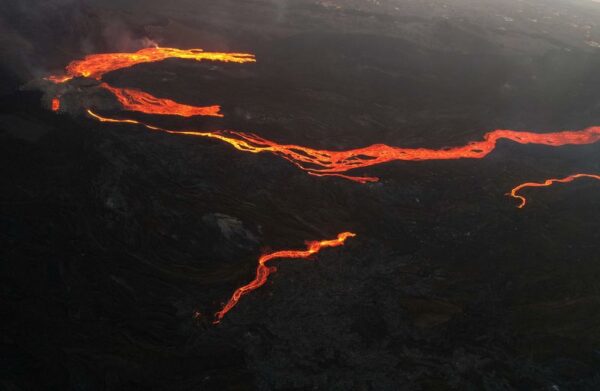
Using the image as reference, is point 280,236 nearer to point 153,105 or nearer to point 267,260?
point 267,260

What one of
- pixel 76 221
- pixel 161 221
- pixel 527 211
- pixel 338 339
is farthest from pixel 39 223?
pixel 527 211

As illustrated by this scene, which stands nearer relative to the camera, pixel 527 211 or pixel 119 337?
pixel 119 337

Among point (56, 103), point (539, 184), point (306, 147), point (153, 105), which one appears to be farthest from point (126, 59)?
point (539, 184)

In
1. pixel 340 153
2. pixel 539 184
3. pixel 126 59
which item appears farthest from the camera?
pixel 126 59

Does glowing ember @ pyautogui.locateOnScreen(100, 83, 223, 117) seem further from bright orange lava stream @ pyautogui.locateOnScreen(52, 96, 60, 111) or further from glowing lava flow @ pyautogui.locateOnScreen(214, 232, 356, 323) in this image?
glowing lava flow @ pyautogui.locateOnScreen(214, 232, 356, 323)

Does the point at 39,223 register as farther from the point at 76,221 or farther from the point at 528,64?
the point at 528,64

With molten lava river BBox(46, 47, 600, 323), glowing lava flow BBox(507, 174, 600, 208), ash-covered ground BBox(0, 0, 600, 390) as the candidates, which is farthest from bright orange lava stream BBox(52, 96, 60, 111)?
glowing lava flow BBox(507, 174, 600, 208)

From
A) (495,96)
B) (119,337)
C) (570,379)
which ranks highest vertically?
(495,96)
